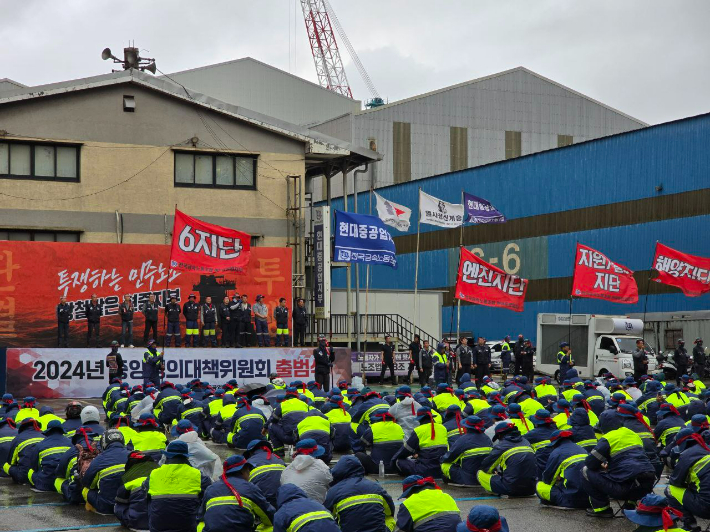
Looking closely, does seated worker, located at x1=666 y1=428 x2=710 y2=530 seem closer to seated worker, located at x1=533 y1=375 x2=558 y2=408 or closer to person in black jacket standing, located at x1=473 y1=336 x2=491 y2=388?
seated worker, located at x1=533 y1=375 x2=558 y2=408

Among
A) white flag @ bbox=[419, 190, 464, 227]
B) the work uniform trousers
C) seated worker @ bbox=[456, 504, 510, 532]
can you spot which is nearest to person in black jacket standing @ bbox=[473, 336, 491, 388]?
white flag @ bbox=[419, 190, 464, 227]

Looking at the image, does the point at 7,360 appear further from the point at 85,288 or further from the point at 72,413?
the point at 72,413

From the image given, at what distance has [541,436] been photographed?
1510cm

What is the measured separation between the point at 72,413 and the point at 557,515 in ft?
26.9

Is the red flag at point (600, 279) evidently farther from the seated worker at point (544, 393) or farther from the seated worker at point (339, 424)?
the seated worker at point (339, 424)

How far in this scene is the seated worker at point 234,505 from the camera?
9859 millimetres

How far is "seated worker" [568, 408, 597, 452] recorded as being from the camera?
48.6 ft

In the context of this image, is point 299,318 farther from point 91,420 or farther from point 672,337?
point 91,420

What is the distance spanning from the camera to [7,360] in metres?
28.4

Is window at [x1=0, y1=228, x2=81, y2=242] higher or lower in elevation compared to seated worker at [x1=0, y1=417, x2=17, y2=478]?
higher

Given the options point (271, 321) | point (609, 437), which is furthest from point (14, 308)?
point (609, 437)

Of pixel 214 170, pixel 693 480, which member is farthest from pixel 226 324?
pixel 693 480

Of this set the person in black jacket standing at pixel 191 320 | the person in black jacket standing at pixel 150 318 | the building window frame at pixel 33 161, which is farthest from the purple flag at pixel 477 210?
the building window frame at pixel 33 161

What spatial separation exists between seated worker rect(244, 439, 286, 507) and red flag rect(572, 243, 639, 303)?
949 inches
